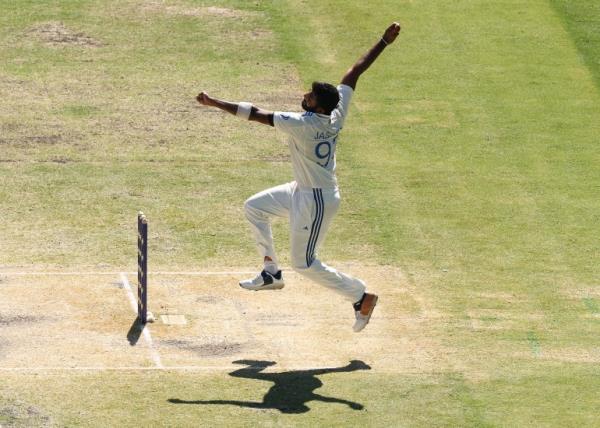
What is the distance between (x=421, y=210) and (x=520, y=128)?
12.1ft

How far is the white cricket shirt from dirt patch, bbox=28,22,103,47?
10747 mm

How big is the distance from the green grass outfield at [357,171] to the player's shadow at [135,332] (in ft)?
2.77

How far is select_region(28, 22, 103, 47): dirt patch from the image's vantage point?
23703 mm

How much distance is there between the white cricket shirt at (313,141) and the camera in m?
13.4

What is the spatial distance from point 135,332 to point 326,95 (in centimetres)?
331

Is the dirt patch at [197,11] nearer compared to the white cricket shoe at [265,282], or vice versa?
the white cricket shoe at [265,282]

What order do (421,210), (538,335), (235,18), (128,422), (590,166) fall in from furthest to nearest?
1. (235,18)
2. (590,166)
3. (421,210)
4. (538,335)
5. (128,422)

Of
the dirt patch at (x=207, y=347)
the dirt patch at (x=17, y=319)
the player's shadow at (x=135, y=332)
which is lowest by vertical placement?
the dirt patch at (x=17, y=319)

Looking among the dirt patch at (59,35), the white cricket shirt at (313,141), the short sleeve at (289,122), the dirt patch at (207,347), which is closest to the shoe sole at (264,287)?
the dirt patch at (207,347)

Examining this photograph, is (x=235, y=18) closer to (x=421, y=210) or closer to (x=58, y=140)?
(x=58, y=140)

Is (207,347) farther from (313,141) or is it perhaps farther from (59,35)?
(59,35)

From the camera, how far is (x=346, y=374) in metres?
13.6

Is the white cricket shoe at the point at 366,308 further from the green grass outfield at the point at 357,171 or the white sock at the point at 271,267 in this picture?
the white sock at the point at 271,267

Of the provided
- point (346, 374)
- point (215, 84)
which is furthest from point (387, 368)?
point (215, 84)
